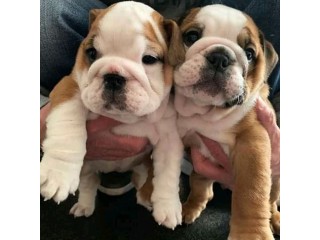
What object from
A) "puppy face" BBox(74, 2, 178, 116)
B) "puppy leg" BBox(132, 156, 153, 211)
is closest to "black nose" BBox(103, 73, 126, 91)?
"puppy face" BBox(74, 2, 178, 116)

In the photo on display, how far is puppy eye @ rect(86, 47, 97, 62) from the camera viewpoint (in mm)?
714

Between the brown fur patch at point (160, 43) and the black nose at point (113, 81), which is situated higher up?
the brown fur patch at point (160, 43)

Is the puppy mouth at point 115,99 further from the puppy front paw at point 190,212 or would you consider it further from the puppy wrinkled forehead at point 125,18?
the puppy front paw at point 190,212

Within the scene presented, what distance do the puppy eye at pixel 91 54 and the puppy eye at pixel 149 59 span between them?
0.08m

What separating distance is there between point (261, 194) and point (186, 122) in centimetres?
19

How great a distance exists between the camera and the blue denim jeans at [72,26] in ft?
2.53

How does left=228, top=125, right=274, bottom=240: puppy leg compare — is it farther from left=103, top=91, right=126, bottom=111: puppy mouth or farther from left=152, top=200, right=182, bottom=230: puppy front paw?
left=103, top=91, right=126, bottom=111: puppy mouth

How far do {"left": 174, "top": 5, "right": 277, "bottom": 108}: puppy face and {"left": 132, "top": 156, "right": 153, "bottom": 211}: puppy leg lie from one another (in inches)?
6.8

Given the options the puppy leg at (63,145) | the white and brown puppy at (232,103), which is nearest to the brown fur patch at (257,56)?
the white and brown puppy at (232,103)

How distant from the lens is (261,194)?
0.77 meters

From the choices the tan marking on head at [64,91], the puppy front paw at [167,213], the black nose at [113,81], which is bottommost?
the puppy front paw at [167,213]
